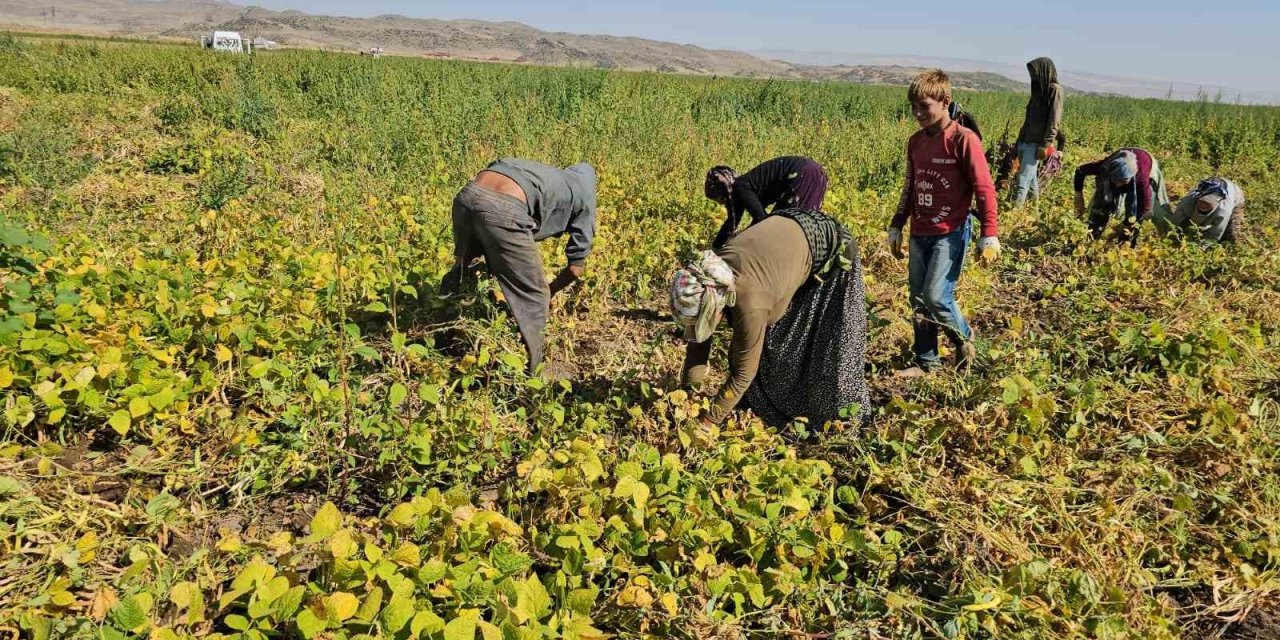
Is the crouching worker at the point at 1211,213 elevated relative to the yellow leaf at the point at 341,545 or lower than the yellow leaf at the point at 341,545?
elevated

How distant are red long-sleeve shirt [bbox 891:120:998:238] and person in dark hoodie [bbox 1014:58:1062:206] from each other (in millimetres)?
3378

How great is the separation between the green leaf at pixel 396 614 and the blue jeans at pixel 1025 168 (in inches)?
260

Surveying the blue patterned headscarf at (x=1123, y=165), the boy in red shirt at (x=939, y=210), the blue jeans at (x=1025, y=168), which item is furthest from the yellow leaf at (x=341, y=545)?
the blue jeans at (x=1025, y=168)

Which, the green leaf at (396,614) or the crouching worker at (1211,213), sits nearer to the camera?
the green leaf at (396,614)

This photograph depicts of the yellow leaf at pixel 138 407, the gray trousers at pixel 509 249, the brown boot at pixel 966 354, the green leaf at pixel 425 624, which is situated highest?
the gray trousers at pixel 509 249

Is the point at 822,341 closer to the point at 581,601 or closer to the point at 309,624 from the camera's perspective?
the point at 581,601

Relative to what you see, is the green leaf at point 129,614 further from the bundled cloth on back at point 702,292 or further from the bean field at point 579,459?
the bundled cloth on back at point 702,292

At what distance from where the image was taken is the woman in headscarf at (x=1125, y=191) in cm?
516

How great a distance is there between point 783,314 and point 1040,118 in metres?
4.62

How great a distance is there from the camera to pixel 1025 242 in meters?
6.30

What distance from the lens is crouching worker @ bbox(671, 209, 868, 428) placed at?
2.43 metres

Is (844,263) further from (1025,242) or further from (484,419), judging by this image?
(1025,242)

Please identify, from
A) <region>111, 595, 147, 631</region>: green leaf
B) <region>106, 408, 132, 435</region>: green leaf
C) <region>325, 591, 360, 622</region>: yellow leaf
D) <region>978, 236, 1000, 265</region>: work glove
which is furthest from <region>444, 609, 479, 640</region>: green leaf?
<region>978, 236, 1000, 265</region>: work glove

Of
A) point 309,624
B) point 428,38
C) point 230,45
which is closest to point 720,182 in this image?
point 309,624
